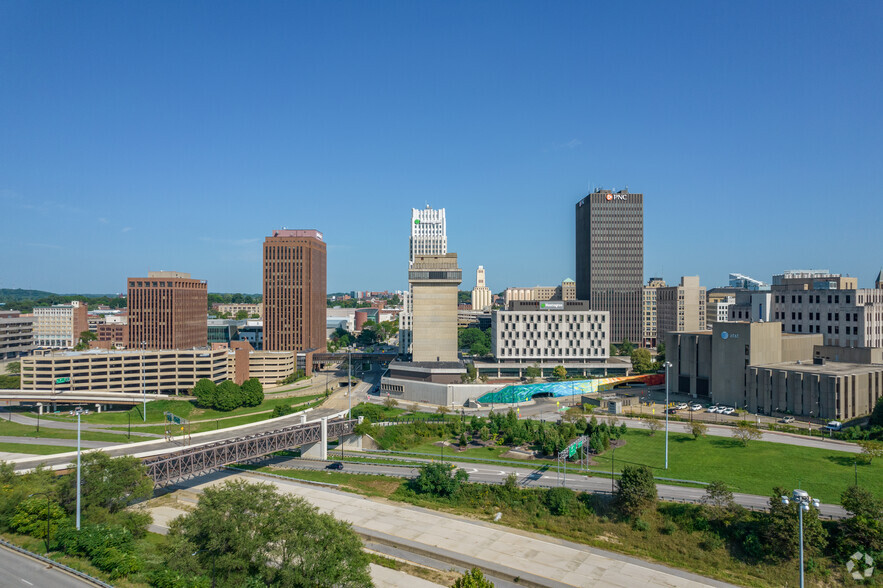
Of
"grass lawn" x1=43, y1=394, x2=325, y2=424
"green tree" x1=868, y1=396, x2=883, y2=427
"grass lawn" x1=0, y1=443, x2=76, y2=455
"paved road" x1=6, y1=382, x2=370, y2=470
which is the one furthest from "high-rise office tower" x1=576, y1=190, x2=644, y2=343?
"grass lawn" x1=0, y1=443, x2=76, y2=455

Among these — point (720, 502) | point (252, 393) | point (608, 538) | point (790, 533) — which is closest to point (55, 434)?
point (252, 393)

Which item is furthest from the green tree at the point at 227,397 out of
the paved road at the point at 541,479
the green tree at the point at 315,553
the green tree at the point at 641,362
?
the green tree at the point at 641,362

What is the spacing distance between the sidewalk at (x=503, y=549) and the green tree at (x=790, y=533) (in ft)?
28.5

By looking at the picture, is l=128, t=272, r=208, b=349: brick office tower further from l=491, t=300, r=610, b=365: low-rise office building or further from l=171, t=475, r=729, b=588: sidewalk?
l=171, t=475, r=729, b=588: sidewalk

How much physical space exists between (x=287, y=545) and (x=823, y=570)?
4858cm

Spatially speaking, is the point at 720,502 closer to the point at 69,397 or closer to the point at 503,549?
the point at 503,549

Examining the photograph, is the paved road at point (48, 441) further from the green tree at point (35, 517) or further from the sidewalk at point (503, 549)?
the sidewalk at point (503, 549)

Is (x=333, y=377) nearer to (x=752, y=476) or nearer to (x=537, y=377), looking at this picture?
(x=537, y=377)

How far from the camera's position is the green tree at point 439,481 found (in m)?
69.4

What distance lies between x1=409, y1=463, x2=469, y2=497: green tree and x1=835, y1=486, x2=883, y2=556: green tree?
3991 centimetres

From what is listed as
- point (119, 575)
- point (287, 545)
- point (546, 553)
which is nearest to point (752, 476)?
point (546, 553)

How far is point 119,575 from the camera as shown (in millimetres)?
41875

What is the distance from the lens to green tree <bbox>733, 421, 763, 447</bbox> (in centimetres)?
7969

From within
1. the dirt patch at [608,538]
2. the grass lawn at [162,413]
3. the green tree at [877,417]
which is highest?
the green tree at [877,417]
